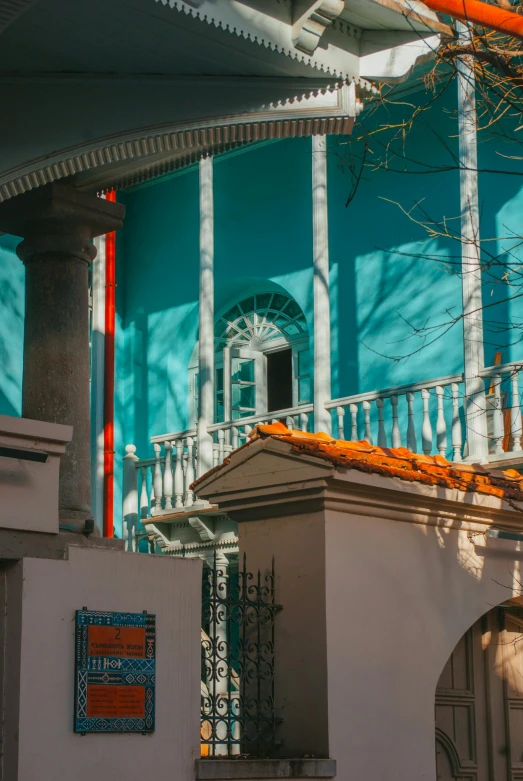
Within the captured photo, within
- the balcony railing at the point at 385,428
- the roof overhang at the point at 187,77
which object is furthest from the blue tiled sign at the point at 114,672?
the balcony railing at the point at 385,428

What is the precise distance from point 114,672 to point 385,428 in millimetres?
9126

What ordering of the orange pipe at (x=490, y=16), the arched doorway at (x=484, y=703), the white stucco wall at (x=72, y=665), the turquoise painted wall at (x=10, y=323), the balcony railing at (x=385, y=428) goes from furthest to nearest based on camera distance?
the turquoise painted wall at (x=10, y=323) → the balcony railing at (x=385, y=428) → the arched doorway at (x=484, y=703) → the orange pipe at (x=490, y=16) → the white stucco wall at (x=72, y=665)

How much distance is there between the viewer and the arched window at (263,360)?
16391mm

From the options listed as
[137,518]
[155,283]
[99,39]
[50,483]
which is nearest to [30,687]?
[50,483]

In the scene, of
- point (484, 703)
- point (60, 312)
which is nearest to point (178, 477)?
point (484, 703)

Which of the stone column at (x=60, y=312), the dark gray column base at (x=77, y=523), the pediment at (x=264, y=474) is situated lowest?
the dark gray column base at (x=77, y=523)

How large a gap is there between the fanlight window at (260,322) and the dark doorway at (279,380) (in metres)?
0.25

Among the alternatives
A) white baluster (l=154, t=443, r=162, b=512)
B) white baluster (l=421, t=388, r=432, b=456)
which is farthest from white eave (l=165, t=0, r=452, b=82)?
white baluster (l=154, t=443, r=162, b=512)

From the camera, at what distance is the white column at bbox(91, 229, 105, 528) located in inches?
Answer: 634

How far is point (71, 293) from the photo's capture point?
7.63 metres

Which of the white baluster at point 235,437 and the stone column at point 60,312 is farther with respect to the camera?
the white baluster at point 235,437

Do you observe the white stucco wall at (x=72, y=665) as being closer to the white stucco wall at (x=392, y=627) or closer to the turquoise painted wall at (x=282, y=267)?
the white stucco wall at (x=392, y=627)

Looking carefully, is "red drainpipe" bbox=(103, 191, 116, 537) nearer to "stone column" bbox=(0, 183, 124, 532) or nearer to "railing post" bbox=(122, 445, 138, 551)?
"railing post" bbox=(122, 445, 138, 551)

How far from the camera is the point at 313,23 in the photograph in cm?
690
